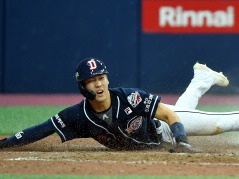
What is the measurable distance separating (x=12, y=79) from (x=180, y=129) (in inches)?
332

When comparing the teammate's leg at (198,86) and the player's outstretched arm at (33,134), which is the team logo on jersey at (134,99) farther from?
the teammate's leg at (198,86)

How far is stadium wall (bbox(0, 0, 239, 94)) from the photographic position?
1474 centimetres

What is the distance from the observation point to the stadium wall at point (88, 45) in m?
14.7

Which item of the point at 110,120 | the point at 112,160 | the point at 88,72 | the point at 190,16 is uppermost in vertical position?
the point at 190,16

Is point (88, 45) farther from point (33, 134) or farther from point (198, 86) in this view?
point (33, 134)

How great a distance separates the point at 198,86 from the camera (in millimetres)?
8656

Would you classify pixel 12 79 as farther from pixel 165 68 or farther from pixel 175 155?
pixel 175 155

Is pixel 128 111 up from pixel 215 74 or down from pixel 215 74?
down

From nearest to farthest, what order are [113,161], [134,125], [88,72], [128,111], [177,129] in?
[113,161] → [88,72] → [177,129] → [128,111] → [134,125]

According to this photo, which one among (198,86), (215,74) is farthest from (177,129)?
(215,74)

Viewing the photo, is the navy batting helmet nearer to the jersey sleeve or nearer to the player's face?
the player's face

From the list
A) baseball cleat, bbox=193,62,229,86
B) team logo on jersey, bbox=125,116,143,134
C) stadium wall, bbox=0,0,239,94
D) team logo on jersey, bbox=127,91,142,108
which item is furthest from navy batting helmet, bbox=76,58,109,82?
stadium wall, bbox=0,0,239,94

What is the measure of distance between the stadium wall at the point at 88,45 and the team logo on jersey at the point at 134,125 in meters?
7.52

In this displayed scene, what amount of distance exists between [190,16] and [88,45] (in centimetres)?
214
